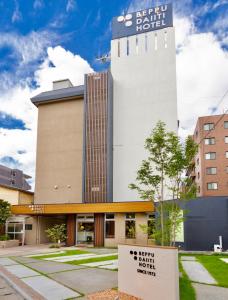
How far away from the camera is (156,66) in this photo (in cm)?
3953

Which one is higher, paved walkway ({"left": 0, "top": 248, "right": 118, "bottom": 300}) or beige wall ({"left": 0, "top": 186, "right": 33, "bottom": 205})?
beige wall ({"left": 0, "top": 186, "right": 33, "bottom": 205})

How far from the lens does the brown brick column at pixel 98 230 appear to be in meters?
31.0

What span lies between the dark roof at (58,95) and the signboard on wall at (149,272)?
33881mm

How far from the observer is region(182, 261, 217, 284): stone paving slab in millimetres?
12172

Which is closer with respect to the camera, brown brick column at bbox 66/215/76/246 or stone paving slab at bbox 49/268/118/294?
stone paving slab at bbox 49/268/118/294

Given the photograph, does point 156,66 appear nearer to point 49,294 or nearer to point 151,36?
point 151,36

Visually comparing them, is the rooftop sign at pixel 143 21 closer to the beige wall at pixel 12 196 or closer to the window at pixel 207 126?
the window at pixel 207 126

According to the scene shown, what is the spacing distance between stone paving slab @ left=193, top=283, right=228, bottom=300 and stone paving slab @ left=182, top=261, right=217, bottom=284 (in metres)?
0.89

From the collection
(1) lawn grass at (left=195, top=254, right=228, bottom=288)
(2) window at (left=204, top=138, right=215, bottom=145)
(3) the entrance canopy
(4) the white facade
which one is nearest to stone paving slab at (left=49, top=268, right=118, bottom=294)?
(1) lawn grass at (left=195, top=254, right=228, bottom=288)

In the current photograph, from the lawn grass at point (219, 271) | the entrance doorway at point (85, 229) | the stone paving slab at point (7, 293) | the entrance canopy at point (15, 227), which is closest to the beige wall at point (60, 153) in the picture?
the entrance canopy at point (15, 227)

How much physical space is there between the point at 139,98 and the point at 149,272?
106 feet

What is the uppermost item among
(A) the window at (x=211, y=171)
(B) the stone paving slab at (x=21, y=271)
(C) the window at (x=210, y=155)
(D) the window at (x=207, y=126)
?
(D) the window at (x=207, y=126)

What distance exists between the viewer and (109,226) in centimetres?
3131

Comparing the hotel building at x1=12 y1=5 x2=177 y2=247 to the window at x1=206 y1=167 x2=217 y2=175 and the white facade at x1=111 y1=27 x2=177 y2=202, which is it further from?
the window at x1=206 y1=167 x2=217 y2=175
